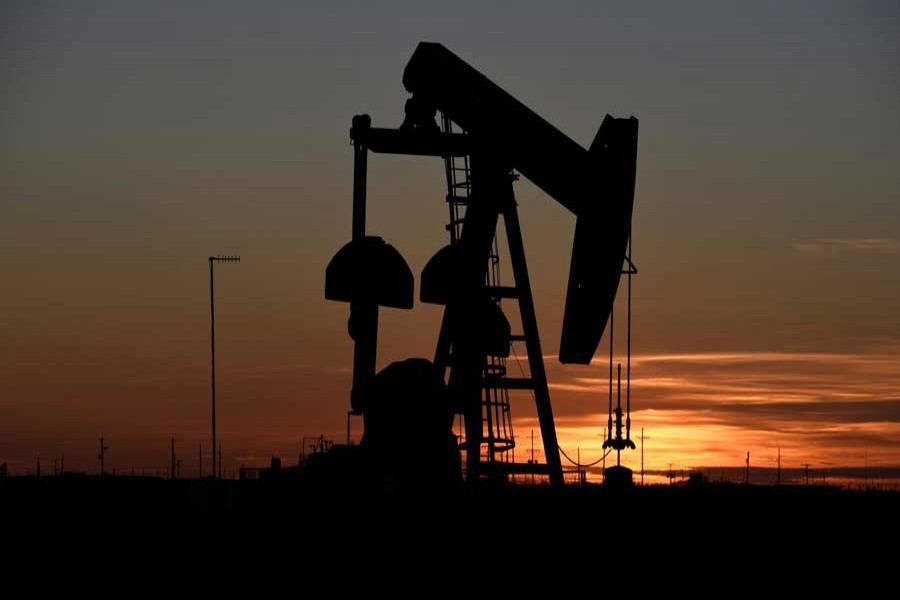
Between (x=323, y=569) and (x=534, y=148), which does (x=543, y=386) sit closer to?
(x=534, y=148)

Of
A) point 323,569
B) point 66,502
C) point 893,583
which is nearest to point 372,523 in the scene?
point 323,569

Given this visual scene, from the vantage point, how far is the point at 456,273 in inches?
1072

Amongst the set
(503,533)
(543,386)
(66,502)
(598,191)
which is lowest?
(66,502)

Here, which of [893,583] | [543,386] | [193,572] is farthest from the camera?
[543,386]

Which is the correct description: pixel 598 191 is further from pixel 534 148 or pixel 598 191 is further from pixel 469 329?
pixel 469 329

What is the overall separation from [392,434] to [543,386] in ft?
10.0

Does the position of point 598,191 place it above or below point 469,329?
above

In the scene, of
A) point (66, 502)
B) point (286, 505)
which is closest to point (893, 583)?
point (286, 505)

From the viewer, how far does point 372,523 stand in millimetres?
23531

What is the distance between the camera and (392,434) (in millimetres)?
26266

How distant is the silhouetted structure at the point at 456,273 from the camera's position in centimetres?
A: 2533

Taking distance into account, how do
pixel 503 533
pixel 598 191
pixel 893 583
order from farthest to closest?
pixel 598 191
pixel 503 533
pixel 893 583

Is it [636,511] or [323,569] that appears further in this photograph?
[636,511]

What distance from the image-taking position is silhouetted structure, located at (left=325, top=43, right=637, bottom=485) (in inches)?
997
